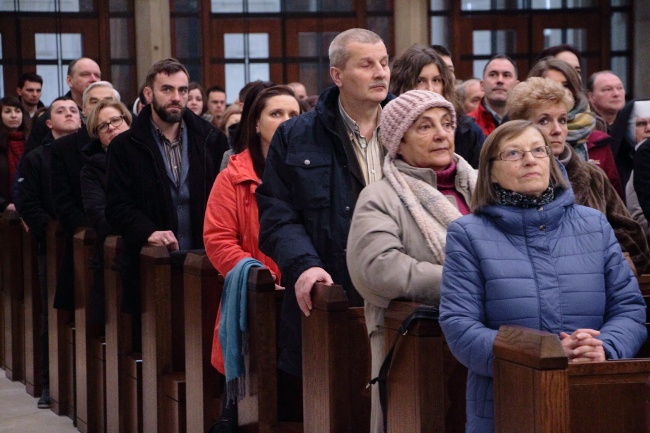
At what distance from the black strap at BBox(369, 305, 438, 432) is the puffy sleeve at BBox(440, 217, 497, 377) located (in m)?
0.12

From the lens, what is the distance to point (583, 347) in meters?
3.20

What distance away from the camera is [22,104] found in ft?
34.4

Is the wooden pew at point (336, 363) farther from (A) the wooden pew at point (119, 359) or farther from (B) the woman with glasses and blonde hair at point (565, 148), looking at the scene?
(A) the wooden pew at point (119, 359)

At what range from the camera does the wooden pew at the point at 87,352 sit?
672cm

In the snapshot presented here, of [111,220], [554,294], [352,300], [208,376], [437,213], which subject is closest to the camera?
[554,294]

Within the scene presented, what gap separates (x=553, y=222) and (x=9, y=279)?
6.14 metres

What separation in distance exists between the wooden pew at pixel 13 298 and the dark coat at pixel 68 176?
1.57m

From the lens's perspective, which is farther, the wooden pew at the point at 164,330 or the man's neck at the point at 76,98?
the man's neck at the point at 76,98

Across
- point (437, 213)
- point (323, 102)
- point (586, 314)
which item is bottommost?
point (586, 314)

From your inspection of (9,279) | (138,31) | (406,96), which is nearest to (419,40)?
(138,31)

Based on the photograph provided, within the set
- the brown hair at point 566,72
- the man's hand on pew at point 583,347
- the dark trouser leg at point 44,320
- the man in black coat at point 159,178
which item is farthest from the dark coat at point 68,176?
the man's hand on pew at point 583,347

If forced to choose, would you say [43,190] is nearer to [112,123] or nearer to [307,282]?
[112,123]

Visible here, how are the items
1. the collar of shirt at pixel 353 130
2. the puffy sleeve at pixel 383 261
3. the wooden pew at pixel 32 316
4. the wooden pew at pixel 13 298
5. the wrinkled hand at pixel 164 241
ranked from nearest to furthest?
the puffy sleeve at pixel 383 261 → the collar of shirt at pixel 353 130 → the wrinkled hand at pixel 164 241 → the wooden pew at pixel 32 316 → the wooden pew at pixel 13 298

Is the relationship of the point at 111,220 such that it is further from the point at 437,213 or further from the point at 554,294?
the point at 554,294
